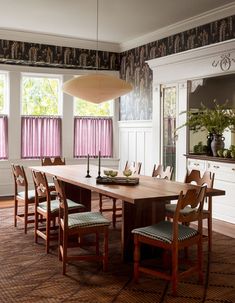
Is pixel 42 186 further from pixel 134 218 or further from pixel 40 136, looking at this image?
pixel 40 136

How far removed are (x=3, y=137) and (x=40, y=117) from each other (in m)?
0.80

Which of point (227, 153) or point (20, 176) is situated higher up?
point (227, 153)

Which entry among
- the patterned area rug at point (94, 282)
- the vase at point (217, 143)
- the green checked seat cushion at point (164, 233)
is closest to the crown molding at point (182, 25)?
the vase at point (217, 143)

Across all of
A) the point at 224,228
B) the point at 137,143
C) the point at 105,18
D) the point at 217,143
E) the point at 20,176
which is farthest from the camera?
the point at 137,143

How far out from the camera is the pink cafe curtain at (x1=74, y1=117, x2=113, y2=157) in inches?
331

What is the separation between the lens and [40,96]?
8.09m

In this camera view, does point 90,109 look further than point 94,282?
Yes

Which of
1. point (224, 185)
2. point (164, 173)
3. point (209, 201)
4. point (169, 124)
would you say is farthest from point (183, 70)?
point (209, 201)

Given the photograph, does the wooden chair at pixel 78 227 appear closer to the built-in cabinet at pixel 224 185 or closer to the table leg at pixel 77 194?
the table leg at pixel 77 194

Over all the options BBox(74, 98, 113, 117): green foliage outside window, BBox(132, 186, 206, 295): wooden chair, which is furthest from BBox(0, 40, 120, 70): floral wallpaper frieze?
BBox(132, 186, 206, 295): wooden chair

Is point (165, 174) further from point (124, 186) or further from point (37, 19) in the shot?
point (37, 19)

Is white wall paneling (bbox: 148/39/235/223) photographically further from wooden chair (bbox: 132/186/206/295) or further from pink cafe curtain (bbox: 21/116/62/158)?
wooden chair (bbox: 132/186/206/295)

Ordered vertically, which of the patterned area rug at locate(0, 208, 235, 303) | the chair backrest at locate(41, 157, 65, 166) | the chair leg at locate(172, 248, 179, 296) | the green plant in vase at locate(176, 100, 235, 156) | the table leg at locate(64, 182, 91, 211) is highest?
the green plant in vase at locate(176, 100, 235, 156)

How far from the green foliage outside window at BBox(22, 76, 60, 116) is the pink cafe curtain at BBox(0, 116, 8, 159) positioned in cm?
41
